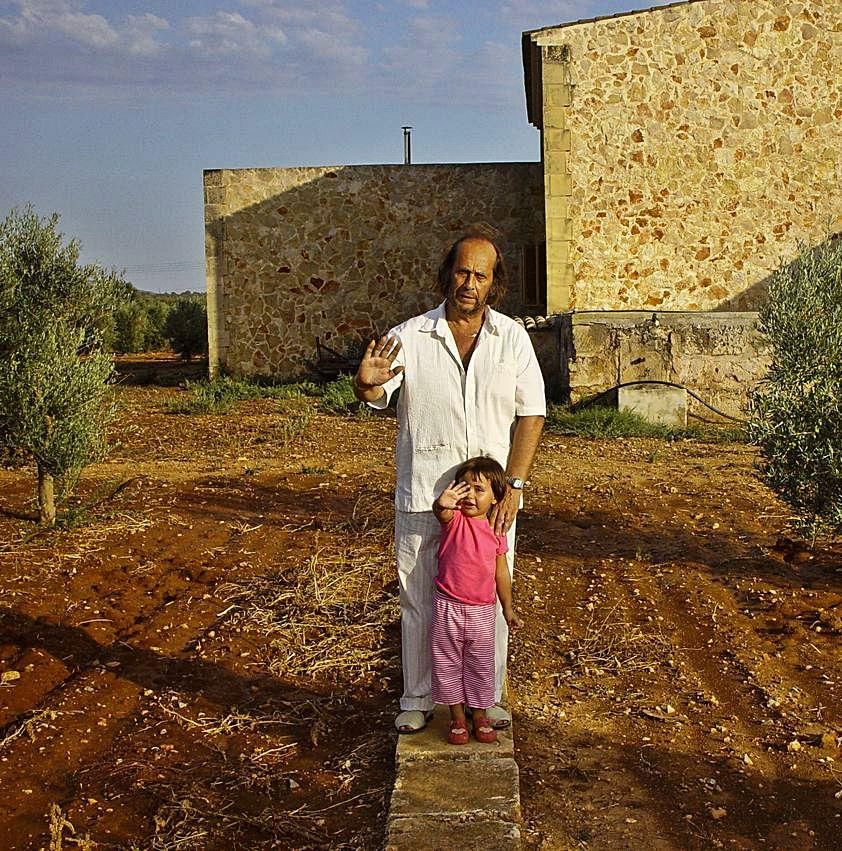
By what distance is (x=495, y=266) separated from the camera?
3.90 meters

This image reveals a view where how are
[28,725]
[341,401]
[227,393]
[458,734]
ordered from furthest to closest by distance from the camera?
[227,393] → [341,401] → [28,725] → [458,734]

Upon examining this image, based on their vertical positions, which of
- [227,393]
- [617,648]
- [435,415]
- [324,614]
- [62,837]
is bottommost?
[62,837]

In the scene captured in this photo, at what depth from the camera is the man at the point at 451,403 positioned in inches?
152

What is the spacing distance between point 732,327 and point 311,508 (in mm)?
6279

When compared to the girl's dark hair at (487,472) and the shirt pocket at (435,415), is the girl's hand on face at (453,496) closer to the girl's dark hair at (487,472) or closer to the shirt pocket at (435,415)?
the girl's dark hair at (487,472)

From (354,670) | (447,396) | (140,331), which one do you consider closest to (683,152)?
(354,670)

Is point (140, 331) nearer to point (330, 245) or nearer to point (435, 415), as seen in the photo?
point (330, 245)

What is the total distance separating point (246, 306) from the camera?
1705cm

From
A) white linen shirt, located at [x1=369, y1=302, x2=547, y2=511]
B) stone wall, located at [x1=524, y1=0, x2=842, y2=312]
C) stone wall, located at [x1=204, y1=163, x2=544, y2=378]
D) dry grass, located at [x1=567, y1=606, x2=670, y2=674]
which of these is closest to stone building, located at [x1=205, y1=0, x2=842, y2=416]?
stone wall, located at [x1=524, y1=0, x2=842, y2=312]

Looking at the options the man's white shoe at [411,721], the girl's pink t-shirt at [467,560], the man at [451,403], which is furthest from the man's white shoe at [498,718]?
the girl's pink t-shirt at [467,560]

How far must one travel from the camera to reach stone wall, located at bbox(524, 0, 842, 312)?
14.1 meters

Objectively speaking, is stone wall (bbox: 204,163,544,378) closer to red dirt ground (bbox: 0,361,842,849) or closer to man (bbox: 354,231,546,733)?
red dirt ground (bbox: 0,361,842,849)

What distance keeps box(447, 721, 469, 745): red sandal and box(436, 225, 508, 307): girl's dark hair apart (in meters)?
1.55

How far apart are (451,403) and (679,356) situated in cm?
896
